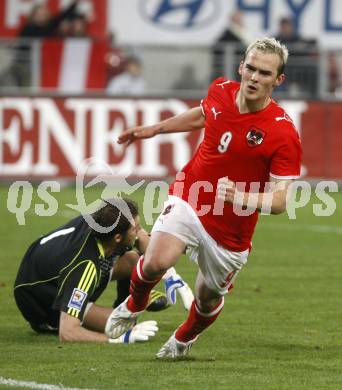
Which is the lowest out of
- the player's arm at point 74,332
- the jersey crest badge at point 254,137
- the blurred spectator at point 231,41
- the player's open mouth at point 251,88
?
the blurred spectator at point 231,41

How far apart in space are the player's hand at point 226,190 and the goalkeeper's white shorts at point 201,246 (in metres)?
0.60

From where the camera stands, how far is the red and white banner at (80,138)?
2045 cm

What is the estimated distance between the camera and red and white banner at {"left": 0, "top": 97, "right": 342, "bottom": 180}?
67.1 ft

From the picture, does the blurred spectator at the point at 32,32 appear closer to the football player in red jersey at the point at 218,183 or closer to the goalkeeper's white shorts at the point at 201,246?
the football player in red jersey at the point at 218,183

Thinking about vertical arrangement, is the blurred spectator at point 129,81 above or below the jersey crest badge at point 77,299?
below

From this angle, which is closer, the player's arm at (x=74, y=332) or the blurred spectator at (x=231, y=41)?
the player's arm at (x=74, y=332)

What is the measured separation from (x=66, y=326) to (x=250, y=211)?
157 centimetres

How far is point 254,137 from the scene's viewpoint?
25.7ft

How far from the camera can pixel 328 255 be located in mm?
14023

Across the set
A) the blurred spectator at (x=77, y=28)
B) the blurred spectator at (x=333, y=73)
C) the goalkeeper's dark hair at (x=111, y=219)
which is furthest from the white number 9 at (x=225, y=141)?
the blurred spectator at (x=77, y=28)

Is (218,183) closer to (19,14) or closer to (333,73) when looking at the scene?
(333,73)

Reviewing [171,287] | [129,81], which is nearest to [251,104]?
[171,287]

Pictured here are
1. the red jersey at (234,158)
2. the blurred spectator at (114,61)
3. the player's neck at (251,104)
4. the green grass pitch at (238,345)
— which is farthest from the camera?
the blurred spectator at (114,61)

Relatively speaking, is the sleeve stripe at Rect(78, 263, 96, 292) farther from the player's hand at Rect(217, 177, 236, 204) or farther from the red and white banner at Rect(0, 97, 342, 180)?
the red and white banner at Rect(0, 97, 342, 180)
